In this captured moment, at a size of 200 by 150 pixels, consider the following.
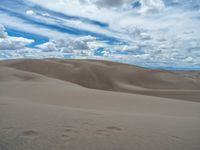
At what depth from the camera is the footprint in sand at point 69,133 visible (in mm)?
2609

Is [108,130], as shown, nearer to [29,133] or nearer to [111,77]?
[29,133]

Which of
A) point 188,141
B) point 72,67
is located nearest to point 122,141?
point 188,141

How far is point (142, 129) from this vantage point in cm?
321

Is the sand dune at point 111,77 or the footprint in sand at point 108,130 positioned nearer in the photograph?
the footprint in sand at point 108,130

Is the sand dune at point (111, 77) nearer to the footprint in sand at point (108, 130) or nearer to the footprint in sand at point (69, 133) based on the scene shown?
the footprint in sand at point (108, 130)

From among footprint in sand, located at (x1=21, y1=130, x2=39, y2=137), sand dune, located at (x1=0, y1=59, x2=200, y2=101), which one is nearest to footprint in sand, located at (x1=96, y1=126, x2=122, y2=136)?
footprint in sand, located at (x1=21, y1=130, x2=39, y2=137)

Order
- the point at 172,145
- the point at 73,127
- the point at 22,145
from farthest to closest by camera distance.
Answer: the point at 73,127 < the point at 172,145 < the point at 22,145

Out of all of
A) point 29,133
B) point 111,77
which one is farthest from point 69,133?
point 111,77

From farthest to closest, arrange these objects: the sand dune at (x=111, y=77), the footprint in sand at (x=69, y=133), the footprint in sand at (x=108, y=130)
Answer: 1. the sand dune at (x=111, y=77)
2. the footprint in sand at (x=108, y=130)
3. the footprint in sand at (x=69, y=133)

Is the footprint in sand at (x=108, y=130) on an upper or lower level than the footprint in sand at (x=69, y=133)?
lower

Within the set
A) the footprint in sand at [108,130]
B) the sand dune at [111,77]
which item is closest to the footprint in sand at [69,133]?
the footprint in sand at [108,130]

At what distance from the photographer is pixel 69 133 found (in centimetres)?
278

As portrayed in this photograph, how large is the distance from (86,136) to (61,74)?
54.5 ft

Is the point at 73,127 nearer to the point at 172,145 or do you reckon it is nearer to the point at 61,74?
the point at 172,145
